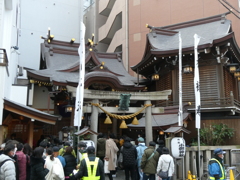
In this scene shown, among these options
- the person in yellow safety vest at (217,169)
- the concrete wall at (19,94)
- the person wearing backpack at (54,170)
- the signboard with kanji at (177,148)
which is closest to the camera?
the person wearing backpack at (54,170)

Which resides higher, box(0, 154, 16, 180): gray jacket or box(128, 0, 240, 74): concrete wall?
box(128, 0, 240, 74): concrete wall

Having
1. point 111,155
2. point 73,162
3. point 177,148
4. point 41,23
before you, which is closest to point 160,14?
point 41,23

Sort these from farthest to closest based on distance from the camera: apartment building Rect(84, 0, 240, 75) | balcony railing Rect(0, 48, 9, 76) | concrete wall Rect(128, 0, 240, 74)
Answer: apartment building Rect(84, 0, 240, 75), concrete wall Rect(128, 0, 240, 74), balcony railing Rect(0, 48, 9, 76)

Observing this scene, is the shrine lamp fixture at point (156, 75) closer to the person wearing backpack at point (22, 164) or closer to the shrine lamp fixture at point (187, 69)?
the shrine lamp fixture at point (187, 69)

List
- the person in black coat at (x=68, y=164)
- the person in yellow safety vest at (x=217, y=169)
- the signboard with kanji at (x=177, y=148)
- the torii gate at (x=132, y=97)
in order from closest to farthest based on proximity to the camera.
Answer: the person in yellow safety vest at (x=217, y=169), the person in black coat at (x=68, y=164), the signboard with kanji at (x=177, y=148), the torii gate at (x=132, y=97)

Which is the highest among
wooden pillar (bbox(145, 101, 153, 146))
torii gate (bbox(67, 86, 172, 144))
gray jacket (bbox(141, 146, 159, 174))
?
torii gate (bbox(67, 86, 172, 144))

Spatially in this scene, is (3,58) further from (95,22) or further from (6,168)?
(95,22)

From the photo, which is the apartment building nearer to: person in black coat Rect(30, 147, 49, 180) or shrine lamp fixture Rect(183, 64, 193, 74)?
shrine lamp fixture Rect(183, 64, 193, 74)

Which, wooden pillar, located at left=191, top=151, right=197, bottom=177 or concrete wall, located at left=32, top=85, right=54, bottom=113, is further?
concrete wall, located at left=32, top=85, right=54, bottom=113

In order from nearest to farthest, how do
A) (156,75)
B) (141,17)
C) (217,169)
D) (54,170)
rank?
1. (54,170)
2. (217,169)
3. (156,75)
4. (141,17)

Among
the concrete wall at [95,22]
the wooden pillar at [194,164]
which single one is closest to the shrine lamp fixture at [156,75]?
the wooden pillar at [194,164]

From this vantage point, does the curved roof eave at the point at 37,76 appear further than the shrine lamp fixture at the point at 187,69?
Yes

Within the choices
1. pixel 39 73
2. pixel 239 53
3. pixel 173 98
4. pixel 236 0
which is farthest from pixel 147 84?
pixel 236 0

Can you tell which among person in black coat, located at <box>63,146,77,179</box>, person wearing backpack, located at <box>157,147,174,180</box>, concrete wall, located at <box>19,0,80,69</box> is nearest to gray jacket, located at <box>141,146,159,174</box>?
person wearing backpack, located at <box>157,147,174,180</box>
